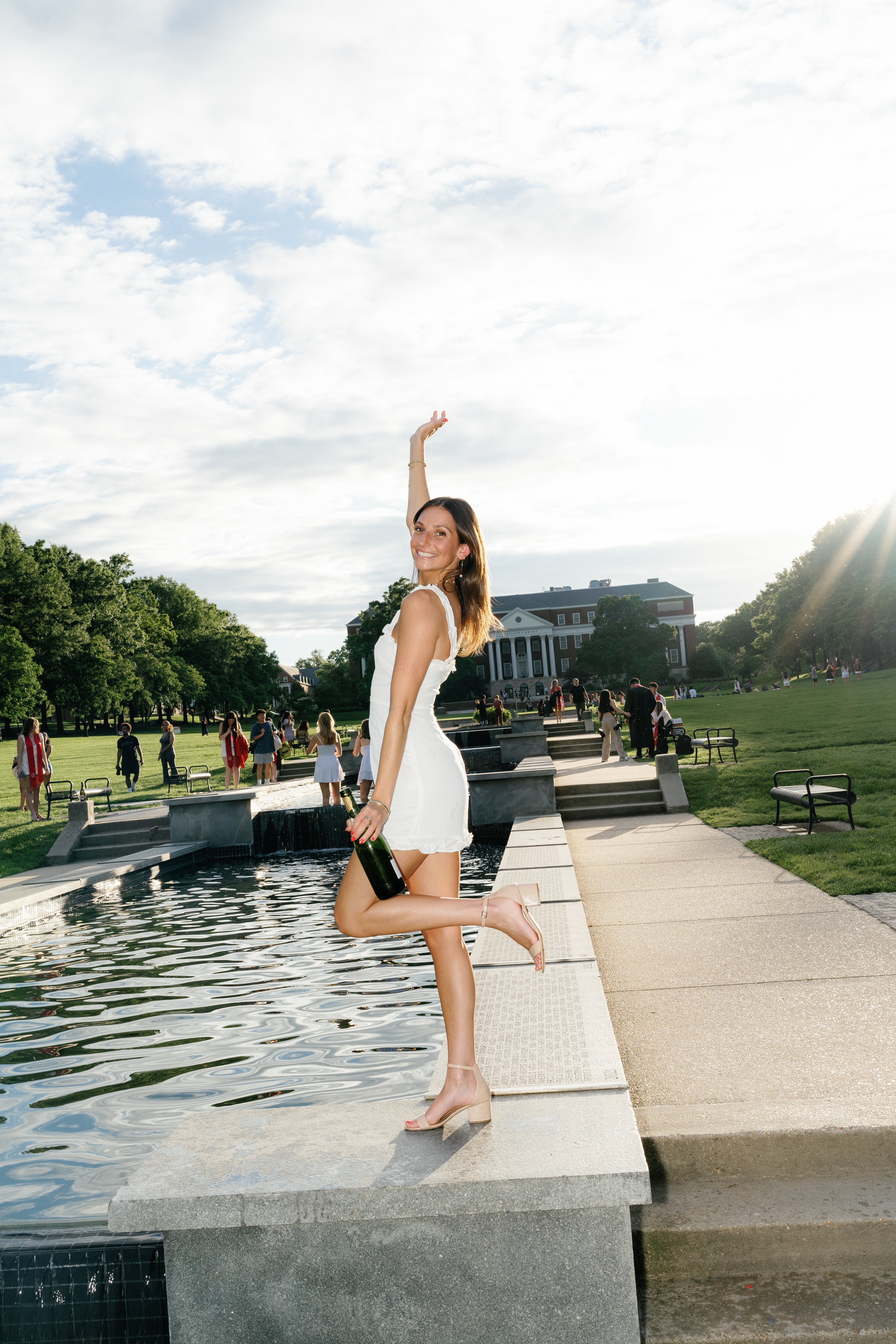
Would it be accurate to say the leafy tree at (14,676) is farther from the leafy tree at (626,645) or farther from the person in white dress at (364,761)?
the leafy tree at (626,645)

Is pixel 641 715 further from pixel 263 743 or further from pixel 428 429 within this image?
pixel 428 429

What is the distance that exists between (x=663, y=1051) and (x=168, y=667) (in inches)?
3071

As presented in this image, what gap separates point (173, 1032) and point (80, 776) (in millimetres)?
29420

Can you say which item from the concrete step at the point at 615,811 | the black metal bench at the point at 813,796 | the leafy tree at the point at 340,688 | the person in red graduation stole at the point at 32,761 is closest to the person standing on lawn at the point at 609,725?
the concrete step at the point at 615,811

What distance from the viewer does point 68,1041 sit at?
6355 mm

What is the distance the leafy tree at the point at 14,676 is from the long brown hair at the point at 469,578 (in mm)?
58951

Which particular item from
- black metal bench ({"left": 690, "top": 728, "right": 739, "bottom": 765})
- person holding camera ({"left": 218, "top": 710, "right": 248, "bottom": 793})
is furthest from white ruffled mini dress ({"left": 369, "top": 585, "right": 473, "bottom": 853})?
person holding camera ({"left": 218, "top": 710, "right": 248, "bottom": 793})

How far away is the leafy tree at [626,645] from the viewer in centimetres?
10431

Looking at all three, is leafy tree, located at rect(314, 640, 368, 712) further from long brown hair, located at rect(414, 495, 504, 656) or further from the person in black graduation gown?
long brown hair, located at rect(414, 495, 504, 656)

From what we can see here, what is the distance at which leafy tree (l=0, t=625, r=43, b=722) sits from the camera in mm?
57938

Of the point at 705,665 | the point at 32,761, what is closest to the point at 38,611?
the point at 32,761

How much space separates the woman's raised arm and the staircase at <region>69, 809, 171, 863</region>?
13.8 meters

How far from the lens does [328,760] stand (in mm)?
18672

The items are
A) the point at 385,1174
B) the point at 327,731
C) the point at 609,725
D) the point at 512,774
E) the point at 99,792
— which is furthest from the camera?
the point at 99,792
